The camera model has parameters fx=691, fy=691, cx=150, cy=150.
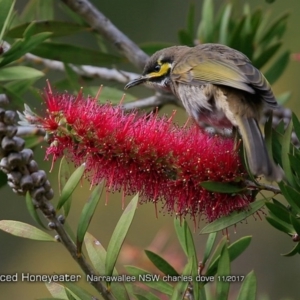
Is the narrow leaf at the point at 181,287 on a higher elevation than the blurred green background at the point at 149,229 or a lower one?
higher

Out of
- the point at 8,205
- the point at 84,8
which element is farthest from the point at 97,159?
the point at 8,205

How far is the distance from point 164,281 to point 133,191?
0.29 meters

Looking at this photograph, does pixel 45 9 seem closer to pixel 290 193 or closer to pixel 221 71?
pixel 221 71

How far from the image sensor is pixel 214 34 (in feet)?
11.1

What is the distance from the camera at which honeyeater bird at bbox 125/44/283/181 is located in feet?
6.98

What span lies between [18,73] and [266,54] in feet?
4.18

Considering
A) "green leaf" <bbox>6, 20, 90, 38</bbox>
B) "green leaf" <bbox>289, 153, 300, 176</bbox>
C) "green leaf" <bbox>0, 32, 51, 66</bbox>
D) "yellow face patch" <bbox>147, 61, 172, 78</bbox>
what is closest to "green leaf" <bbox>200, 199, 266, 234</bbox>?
"green leaf" <bbox>289, 153, 300, 176</bbox>

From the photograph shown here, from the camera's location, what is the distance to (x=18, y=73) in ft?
7.61

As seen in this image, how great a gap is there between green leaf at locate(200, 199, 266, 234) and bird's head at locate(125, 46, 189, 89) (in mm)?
1203

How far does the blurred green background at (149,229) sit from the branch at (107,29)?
3.49 ft

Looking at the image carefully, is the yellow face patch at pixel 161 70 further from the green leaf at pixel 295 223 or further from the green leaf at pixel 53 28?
the green leaf at pixel 295 223

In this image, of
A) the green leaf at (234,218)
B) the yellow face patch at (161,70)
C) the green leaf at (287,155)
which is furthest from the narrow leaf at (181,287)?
the yellow face patch at (161,70)

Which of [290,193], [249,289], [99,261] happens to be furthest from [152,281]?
[290,193]

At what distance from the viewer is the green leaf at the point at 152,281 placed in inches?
80.7
